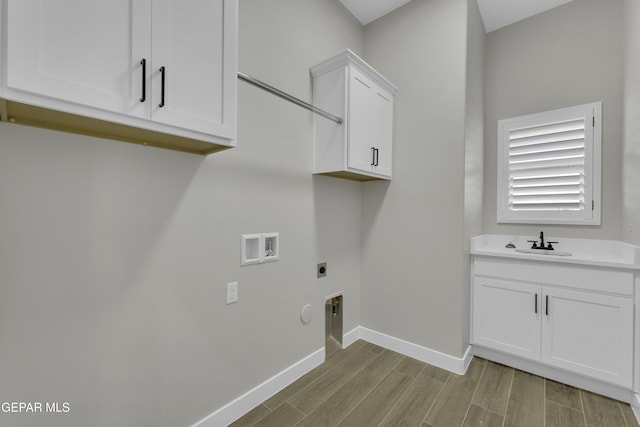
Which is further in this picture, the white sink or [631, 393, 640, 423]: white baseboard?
the white sink

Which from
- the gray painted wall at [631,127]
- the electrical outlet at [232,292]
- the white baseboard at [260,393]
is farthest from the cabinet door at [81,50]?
the gray painted wall at [631,127]

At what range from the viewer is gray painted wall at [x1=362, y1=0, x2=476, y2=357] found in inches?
87.0

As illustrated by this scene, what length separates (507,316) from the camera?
7.32 ft

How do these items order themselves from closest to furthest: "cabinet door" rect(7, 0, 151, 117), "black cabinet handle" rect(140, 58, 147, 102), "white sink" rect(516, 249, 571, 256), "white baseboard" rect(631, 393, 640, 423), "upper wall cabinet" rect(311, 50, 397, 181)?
"cabinet door" rect(7, 0, 151, 117)
"black cabinet handle" rect(140, 58, 147, 102)
"white baseboard" rect(631, 393, 640, 423)
"upper wall cabinet" rect(311, 50, 397, 181)
"white sink" rect(516, 249, 571, 256)

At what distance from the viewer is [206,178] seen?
1534 millimetres

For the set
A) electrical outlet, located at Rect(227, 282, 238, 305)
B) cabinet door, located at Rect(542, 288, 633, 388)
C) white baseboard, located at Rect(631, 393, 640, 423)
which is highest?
electrical outlet, located at Rect(227, 282, 238, 305)

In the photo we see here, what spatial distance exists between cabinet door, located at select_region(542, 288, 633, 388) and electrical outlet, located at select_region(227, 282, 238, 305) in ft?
7.49

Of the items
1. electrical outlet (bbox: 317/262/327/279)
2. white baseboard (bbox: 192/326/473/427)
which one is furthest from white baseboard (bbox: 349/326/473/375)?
electrical outlet (bbox: 317/262/327/279)

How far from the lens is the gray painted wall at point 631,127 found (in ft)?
6.10

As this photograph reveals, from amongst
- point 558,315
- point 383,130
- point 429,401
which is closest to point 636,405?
point 558,315

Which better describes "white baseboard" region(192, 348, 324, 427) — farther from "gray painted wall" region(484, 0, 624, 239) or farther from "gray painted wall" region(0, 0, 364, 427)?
"gray painted wall" region(484, 0, 624, 239)

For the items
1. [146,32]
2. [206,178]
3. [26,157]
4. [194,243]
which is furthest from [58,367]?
[146,32]

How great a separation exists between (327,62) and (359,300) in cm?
217

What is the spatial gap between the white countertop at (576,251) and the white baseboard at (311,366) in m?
0.92
